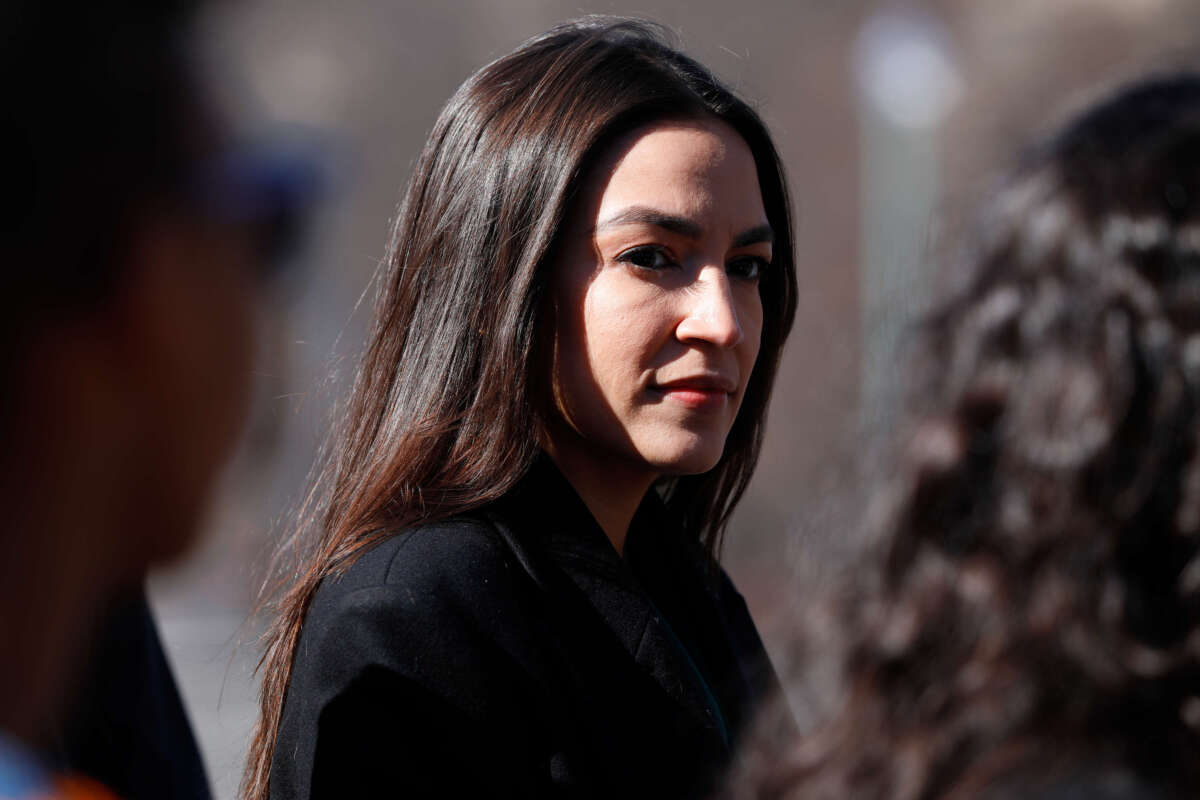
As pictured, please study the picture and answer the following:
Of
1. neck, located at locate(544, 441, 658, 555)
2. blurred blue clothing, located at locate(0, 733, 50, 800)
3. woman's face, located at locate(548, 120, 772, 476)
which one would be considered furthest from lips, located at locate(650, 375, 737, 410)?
blurred blue clothing, located at locate(0, 733, 50, 800)

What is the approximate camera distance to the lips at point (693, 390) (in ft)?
6.30

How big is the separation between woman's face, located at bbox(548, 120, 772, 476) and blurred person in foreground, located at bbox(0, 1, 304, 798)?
1.01 meters

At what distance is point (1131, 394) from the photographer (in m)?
1.06

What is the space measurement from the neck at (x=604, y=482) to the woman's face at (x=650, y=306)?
7cm

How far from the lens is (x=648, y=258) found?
192 cm

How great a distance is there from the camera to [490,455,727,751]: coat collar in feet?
6.07

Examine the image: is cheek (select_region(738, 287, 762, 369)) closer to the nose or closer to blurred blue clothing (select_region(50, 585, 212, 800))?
the nose

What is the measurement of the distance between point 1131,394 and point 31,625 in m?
0.86

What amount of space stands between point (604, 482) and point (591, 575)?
7.6 inches

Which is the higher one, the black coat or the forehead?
the forehead

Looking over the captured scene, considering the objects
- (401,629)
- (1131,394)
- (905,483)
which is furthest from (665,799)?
(1131,394)

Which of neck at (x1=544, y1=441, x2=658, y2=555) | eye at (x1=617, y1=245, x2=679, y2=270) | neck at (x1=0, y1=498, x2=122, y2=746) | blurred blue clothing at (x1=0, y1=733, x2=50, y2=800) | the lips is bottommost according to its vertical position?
neck at (x1=544, y1=441, x2=658, y2=555)

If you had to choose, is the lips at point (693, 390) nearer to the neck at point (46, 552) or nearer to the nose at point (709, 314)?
the nose at point (709, 314)

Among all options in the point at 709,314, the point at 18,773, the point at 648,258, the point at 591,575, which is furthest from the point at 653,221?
the point at 18,773
